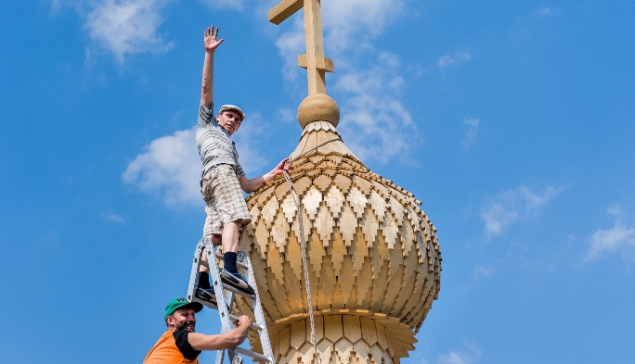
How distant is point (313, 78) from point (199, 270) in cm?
501

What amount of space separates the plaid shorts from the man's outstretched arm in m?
0.51

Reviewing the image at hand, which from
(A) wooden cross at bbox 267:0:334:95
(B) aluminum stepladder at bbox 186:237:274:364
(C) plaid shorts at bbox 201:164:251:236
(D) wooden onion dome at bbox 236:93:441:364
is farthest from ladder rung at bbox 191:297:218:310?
(A) wooden cross at bbox 267:0:334:95

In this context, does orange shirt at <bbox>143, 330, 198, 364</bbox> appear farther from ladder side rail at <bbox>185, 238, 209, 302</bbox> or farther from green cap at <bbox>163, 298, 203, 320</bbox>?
ladder side rail at <bbox>185, 238, 209, 302</bbox>

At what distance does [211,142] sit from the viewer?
31.7 feet

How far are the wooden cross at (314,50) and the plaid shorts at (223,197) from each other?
12.0ft

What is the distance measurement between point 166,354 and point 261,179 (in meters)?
4.06

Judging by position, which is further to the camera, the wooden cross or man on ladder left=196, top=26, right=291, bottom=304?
the wooden cross

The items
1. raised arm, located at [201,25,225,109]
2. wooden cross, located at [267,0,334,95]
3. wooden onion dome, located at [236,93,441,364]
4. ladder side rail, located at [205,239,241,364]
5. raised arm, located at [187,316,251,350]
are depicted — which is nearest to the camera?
raised arm, located at [187,316,251,350]

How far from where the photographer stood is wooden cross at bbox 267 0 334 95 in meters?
13.2

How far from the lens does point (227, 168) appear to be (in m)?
9.60

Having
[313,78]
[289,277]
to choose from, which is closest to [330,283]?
[289,277]

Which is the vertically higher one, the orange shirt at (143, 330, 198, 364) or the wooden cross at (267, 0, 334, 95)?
the wooden cross at (267, 0, 334, 95)

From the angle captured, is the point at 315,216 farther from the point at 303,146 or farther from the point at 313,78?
the point at 313,78

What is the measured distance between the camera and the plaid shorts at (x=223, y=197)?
9461mm
